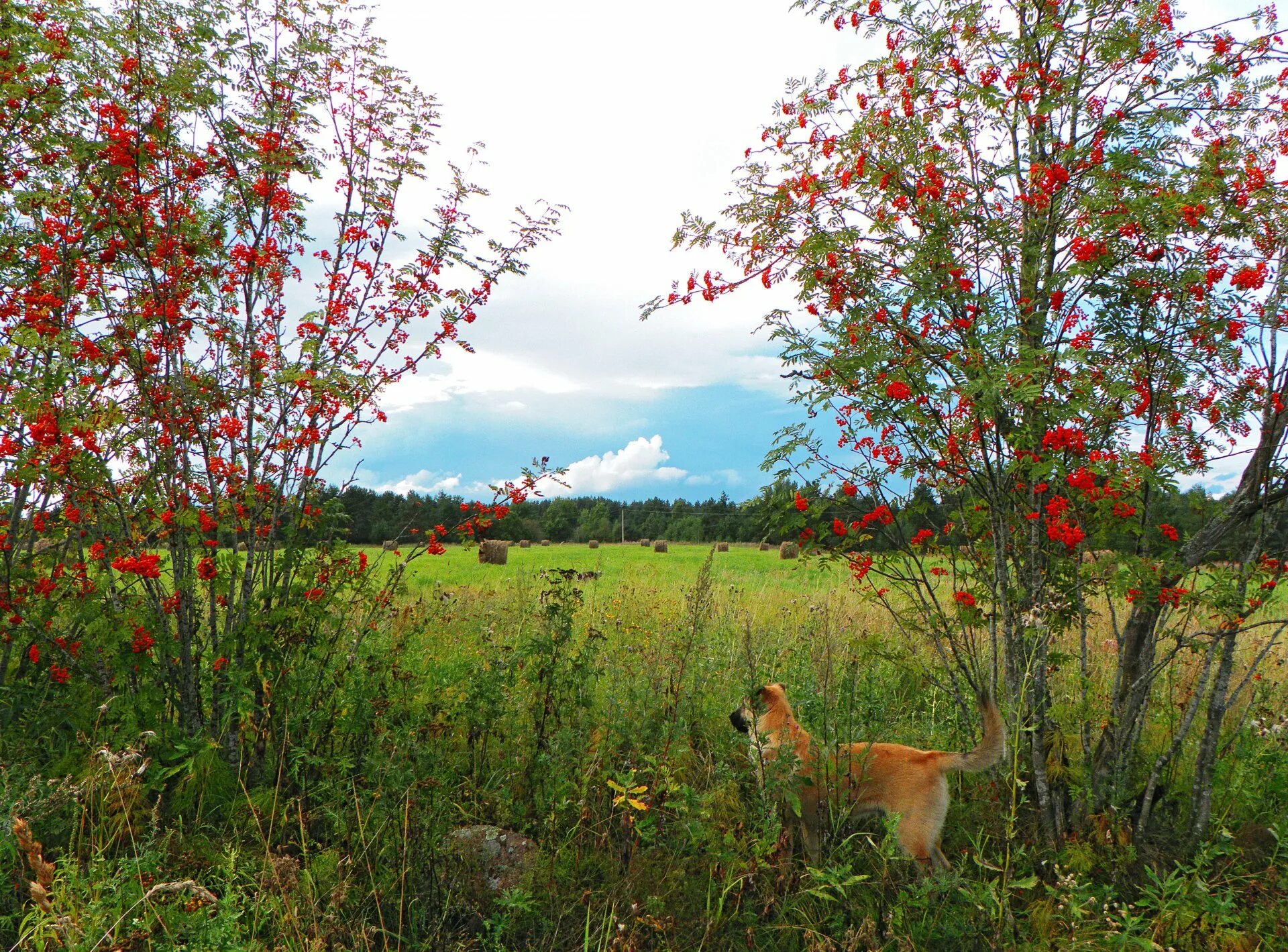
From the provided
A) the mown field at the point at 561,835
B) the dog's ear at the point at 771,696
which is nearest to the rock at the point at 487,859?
the mown field at the point at 561,835

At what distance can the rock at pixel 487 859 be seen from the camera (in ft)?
11.5

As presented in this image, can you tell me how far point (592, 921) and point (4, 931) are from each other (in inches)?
106

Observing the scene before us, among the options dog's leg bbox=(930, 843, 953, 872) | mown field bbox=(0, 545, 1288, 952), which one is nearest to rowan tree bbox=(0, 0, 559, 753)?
mown field bbox=(0, 545, 1288, 952)

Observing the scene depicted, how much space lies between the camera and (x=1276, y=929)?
345cm

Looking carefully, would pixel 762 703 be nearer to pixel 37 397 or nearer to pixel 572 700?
pixel 572 700

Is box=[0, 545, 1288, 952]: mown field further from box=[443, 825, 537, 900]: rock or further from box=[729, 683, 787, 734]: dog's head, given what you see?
box=[729, 683, 787, 734]: dog's head

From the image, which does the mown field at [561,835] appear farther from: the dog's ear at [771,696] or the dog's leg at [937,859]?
the dog's ear at [771,696]

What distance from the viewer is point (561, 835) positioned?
→ 4117 mm

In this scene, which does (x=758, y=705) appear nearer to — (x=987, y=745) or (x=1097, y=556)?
(x=987, y=745)

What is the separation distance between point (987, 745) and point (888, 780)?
55cm

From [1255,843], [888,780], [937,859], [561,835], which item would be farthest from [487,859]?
[1255,843]

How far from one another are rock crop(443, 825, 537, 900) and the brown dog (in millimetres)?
1359

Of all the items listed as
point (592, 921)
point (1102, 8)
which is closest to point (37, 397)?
point (592, 921)

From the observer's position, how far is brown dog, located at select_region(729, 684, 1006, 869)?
3572 mm
